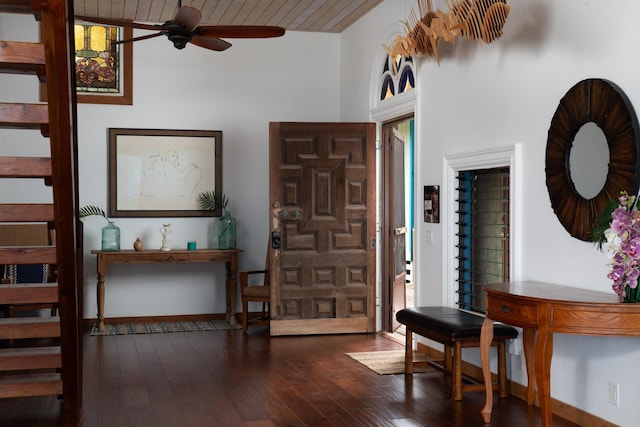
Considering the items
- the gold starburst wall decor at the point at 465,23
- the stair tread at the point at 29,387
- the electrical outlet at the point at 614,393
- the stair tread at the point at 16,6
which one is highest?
the gold starburst wall decor at the point at 465,23

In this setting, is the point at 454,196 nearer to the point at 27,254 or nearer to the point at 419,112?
the point at 419,112

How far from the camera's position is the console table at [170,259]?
8.09 m

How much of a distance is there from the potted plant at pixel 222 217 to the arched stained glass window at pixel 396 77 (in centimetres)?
220

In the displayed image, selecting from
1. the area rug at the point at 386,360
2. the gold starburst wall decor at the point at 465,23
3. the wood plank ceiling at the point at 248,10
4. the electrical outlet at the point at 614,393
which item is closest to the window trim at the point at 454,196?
the area rug at the point at 386,360

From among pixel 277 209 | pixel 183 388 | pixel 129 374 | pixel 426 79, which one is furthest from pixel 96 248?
pixel 426 79

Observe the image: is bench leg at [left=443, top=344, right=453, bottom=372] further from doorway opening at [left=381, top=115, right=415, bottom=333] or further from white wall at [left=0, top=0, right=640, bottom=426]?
doorway opening at [left=381, top=115, right=415, bottom=333]

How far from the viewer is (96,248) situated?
8.62 meters

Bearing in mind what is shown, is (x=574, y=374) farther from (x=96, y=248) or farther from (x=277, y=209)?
(x=96, y=248)

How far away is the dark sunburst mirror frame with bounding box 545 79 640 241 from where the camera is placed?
4.23 m

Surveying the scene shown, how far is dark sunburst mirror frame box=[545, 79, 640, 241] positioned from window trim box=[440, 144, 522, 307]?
390 millimetres

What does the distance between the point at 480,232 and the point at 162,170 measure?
4.05m

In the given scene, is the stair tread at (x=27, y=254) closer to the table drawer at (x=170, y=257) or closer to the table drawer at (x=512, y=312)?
the table drawer at (x=512, y=312)

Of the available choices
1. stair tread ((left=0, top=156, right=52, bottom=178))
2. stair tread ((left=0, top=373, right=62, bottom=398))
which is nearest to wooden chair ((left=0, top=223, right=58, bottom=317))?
stair tread ((left=0, top=373, right=62, bottom=398))

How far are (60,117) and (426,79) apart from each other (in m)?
3.70
